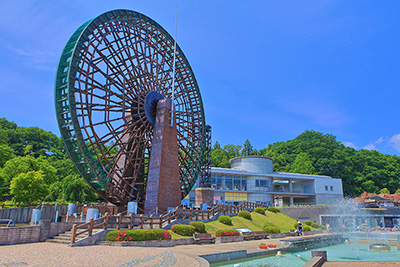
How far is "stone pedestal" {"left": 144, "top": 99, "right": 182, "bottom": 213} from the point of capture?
2398 cm

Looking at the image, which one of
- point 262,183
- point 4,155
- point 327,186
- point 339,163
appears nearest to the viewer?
point 4,155

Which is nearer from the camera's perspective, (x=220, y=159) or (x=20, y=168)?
(x=20, y=168)

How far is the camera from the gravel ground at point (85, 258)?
9913 mm

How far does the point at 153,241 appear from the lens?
53.1ft

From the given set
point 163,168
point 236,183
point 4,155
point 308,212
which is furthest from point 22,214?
point 308,212

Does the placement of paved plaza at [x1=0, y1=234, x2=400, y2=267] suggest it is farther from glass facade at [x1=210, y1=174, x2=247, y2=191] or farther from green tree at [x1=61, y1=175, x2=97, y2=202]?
glass facade at [x1=210, y1=174, x2=247, y2=191]

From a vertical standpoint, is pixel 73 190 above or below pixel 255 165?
below

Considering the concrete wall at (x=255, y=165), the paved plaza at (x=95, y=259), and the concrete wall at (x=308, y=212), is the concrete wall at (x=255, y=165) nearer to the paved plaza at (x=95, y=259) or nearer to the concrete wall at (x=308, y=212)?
the concrete wall at (x=308, y=212)

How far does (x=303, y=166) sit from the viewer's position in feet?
249

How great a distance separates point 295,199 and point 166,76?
151ft

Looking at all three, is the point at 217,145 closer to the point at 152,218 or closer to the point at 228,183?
the point at 228,183

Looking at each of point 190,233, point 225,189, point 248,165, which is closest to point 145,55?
point 190,233

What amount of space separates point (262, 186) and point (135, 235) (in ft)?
143

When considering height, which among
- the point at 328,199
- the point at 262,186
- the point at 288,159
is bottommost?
the point at 328,199
